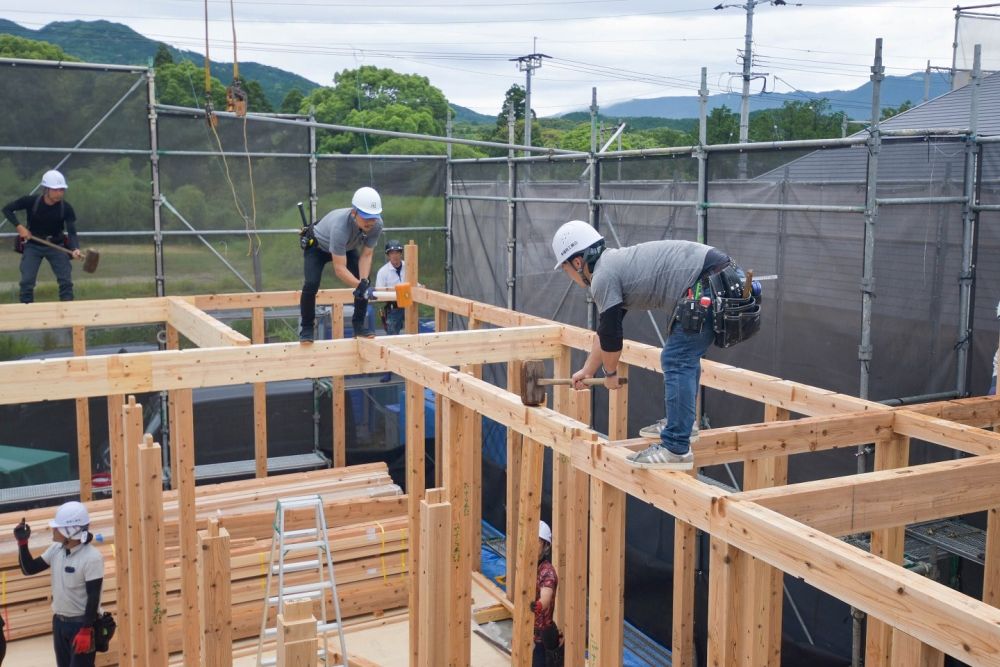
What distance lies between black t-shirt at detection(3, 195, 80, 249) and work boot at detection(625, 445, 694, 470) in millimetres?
8046

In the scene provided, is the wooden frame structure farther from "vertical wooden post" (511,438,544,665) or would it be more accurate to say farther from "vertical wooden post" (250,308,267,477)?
"vertical wooden post" (250,308,267,477)

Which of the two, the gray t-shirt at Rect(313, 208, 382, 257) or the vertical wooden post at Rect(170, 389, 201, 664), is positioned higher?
the gray t-shirt at Rect(313, 208, 382, 257)

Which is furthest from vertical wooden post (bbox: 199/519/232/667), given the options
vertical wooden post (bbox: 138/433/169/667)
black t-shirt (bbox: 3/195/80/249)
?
black t-shirt (bbox: 3/195/80/249)

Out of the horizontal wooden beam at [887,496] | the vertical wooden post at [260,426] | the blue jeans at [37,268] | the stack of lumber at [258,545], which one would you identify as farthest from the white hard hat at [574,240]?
the blue jeans at [37,268]

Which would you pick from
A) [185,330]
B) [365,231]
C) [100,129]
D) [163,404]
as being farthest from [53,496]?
[365,231]

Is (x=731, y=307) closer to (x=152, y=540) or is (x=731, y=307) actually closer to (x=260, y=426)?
(x=152, y=540)

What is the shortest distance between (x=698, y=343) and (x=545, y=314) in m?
8.08

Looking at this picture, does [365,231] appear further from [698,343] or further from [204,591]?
[698,343]

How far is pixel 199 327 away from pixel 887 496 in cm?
639

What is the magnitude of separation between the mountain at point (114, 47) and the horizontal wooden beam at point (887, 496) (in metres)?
61.5

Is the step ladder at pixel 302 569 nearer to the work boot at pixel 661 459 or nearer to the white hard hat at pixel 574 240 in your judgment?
the work boot at pixel 661 459

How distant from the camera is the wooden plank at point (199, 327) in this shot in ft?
25.6

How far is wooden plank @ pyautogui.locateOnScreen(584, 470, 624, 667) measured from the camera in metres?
4.83

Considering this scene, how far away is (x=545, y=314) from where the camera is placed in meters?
12.4
